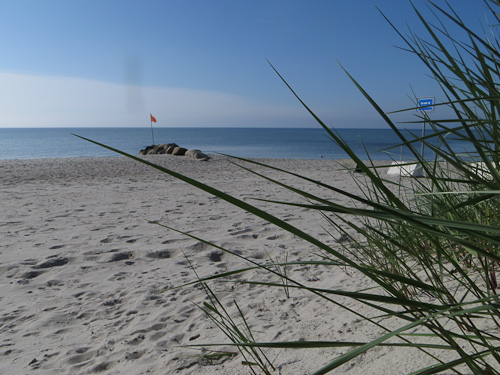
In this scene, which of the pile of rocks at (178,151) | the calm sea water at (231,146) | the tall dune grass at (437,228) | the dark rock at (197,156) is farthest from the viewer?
the calm sea water at (231,146)

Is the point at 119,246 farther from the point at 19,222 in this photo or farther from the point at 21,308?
the point at 19,222

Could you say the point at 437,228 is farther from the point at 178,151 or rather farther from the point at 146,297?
the point at 178,151

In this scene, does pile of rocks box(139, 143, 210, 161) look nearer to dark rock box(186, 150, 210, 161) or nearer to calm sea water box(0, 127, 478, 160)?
dark rock box(186, 150, 210, 161)

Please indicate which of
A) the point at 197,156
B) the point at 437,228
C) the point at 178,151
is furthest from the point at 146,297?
the point at 178,151

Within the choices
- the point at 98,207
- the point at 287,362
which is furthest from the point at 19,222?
the point at 287,362

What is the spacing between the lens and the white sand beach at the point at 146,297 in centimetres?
206

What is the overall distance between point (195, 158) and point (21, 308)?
48.5 feet

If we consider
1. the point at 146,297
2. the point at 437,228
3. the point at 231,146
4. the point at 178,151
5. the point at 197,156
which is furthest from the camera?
the point at 231,146

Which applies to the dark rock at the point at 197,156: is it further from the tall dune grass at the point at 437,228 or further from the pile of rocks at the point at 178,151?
the tall dune grass at the point at 437,228

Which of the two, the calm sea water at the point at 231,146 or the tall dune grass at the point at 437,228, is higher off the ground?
the tall dune grass at the point at 437,228

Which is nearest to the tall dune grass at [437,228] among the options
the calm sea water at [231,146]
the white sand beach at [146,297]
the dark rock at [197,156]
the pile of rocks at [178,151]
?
the calm sea water at [231,146]

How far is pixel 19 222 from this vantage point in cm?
528

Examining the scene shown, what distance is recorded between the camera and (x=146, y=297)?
2.97 metres

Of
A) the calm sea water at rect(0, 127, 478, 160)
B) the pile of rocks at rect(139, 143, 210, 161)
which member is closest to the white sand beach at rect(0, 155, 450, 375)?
the calm sea water at rect(0, 127, 478, 160)
